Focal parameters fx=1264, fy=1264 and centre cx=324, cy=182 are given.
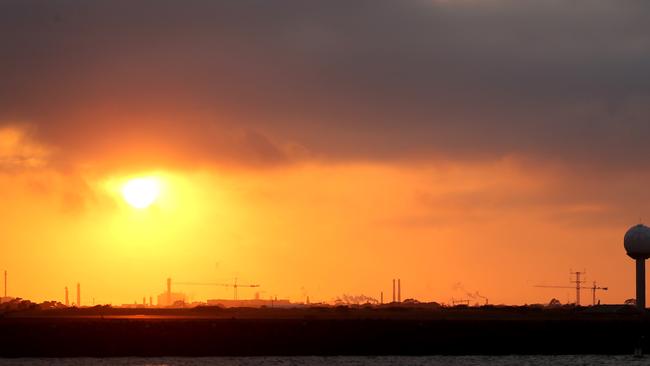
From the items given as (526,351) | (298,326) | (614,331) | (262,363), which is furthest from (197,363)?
(614,331)

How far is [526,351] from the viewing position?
18550cm

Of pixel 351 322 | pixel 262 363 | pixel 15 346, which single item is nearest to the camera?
pixel 262 363

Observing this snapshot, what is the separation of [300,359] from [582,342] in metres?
43.1

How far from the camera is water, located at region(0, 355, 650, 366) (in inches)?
6462

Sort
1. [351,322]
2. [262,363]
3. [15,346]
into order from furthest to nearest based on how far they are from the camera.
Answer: [351,322], [15,346], [262,363]

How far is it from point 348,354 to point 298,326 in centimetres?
891

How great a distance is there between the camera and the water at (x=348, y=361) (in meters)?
164

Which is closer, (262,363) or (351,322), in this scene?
(262,363)

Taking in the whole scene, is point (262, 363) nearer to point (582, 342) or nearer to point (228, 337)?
point (228, 337)

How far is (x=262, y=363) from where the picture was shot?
165000 mm

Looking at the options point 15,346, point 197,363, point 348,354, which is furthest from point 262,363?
point 15,346

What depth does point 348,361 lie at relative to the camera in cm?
17100

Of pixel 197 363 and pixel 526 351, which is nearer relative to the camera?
pixel 197 363

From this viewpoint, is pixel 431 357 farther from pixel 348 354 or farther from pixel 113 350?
pixel 113 350
